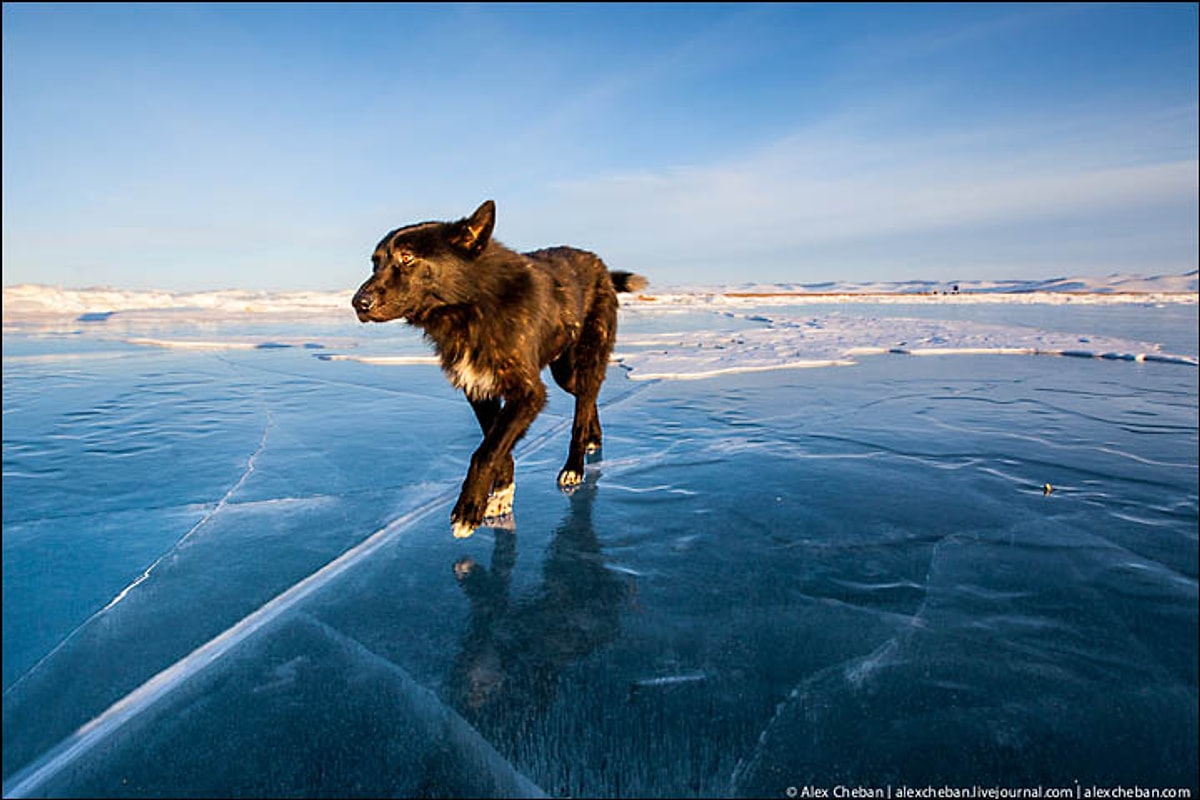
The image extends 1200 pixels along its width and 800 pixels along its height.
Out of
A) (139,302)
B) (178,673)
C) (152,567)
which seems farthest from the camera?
(139,302)

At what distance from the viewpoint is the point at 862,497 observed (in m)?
3.46

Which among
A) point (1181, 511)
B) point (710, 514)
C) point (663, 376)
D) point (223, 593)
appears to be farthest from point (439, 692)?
point (663, 376)

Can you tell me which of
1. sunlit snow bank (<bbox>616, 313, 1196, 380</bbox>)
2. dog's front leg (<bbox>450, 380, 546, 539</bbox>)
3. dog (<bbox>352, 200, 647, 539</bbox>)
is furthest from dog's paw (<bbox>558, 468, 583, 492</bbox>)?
sunlit snow bank (<bbox>616, 313, 1196, 380</bbox>)

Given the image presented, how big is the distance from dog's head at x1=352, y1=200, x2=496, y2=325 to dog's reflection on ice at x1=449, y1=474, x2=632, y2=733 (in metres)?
1.48

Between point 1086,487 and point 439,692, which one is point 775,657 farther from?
point 1086,487

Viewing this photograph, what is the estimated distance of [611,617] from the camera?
7.20 feet

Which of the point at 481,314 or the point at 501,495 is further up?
the point at 481,314

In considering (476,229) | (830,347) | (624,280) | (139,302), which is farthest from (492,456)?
(139,302)

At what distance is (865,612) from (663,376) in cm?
707

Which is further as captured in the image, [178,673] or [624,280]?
[624,280]

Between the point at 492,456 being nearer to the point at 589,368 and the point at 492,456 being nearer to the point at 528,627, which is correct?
the point at 528,627

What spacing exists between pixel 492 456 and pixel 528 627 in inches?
46.0

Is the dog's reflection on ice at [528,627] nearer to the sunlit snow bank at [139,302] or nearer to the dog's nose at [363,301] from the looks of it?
the dog's nose at [363,301]

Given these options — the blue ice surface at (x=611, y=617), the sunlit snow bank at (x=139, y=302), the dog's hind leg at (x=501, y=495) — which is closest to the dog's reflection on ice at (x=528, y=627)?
the blue ice surface at (x=611, y=617)
